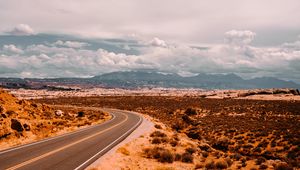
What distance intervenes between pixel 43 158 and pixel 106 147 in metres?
5.38

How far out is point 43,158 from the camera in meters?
17.4

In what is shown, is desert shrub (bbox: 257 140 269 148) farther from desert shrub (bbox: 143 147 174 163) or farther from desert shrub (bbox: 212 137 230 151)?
desert shrub (bbox: 143 147 174 163)

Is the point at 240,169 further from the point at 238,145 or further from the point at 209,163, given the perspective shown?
the point at 238,145

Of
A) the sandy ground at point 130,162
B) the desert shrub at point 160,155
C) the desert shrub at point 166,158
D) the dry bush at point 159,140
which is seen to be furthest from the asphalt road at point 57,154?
the desert shrub at point 166,158

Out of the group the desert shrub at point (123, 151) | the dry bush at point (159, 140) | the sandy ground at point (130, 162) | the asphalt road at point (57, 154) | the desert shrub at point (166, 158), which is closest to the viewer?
the asphalt road at point (57, 154)

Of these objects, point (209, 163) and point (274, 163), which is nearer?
point (209, 163)

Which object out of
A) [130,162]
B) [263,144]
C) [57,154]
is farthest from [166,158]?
[263,144]

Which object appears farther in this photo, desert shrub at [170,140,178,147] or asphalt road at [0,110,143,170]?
desert shrub at [170,140,178,147]

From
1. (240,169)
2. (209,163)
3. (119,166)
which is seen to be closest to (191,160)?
(209,163)

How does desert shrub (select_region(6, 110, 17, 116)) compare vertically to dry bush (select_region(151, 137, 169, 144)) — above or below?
above

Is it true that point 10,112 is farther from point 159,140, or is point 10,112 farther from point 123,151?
point 123,151

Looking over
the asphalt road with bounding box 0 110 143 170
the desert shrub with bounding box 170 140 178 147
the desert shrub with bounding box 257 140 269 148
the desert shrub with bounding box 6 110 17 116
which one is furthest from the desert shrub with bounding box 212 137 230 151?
the desert shrub with bounding box 6 110 17 116

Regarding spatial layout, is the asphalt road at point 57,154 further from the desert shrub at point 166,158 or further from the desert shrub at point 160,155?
the desert shrub at point 166,158

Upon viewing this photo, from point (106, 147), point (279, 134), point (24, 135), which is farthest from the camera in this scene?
point (279, 134)
